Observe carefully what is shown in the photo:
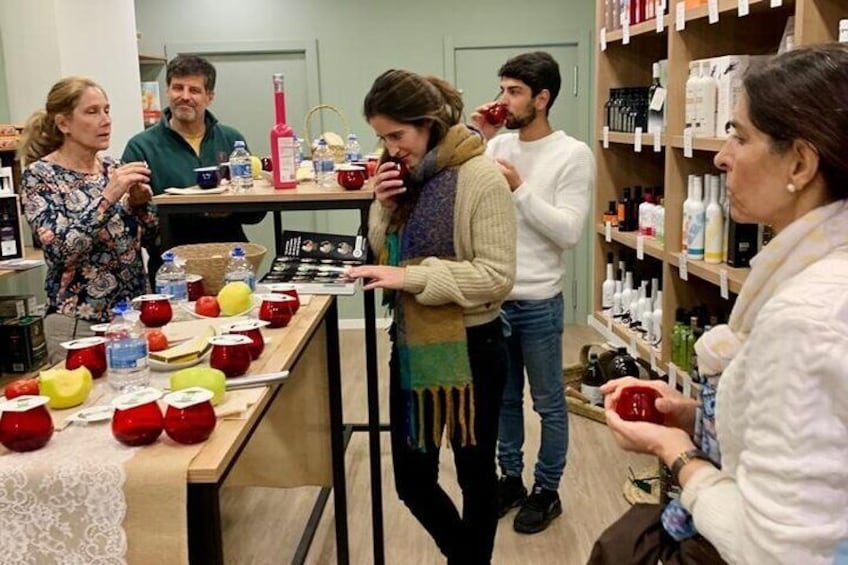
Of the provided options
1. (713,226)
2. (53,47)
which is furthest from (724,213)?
(53,47)

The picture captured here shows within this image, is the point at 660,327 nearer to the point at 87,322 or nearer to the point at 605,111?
the point at 605,111

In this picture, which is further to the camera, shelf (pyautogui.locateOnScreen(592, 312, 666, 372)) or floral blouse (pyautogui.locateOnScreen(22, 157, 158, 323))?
shelf (pyautogui.locateOnScreen(592, 312, 666, 372))

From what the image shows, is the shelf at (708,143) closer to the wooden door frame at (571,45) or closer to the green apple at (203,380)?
the green apple at (203,380)

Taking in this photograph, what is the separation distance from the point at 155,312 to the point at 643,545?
1228 mm

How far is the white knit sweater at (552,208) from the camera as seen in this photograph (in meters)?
2.70

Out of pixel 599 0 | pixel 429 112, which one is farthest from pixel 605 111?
pixel 429 112

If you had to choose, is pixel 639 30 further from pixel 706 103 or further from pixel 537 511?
pixel 537 511

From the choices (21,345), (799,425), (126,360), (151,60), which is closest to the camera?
(799,425)

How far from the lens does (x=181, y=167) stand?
10.3 ft

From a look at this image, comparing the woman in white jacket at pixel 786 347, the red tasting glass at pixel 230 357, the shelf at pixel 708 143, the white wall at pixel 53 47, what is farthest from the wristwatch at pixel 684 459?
the white wall at pixel 53 47

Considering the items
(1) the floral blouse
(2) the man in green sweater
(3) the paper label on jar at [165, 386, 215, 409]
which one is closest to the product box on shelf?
(2) the man in green sweater

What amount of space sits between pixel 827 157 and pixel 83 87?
8.22 ft

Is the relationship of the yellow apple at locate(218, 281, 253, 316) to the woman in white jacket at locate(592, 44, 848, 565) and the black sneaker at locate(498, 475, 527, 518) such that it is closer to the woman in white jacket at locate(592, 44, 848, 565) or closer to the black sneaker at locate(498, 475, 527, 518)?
the woman in white jacket at locate(592, 44, 848, 565)

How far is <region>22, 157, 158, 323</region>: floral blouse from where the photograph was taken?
2682mm
